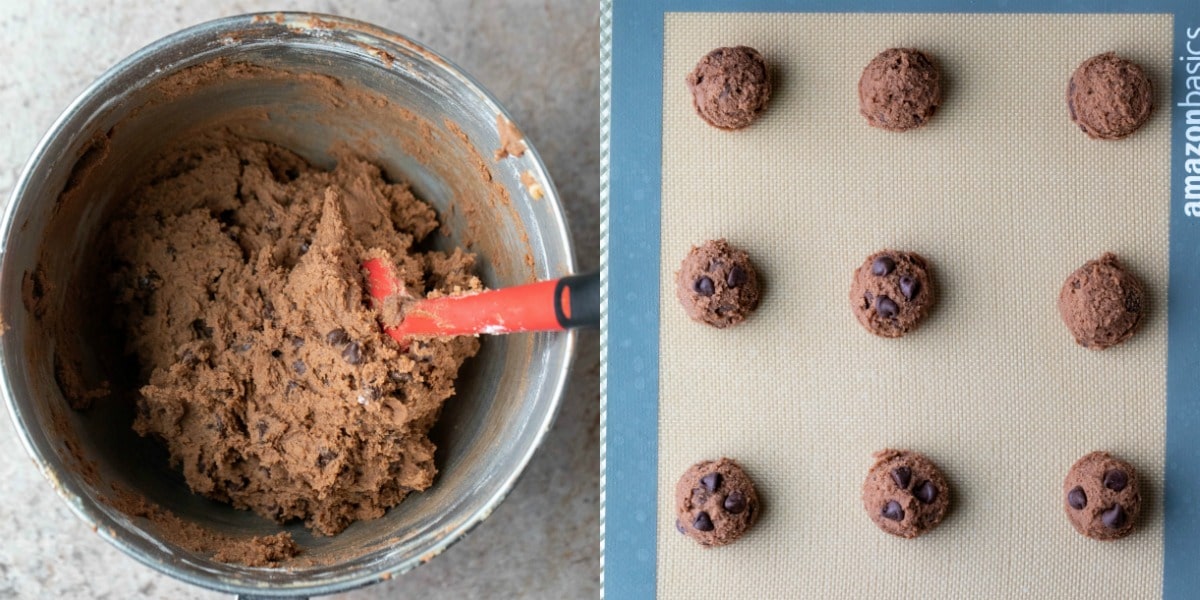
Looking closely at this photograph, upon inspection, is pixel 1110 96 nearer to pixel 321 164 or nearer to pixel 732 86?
pixel 732 86

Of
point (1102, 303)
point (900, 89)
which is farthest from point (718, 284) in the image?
point (1102, 303)

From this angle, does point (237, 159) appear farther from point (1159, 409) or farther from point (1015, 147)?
point (1159, 409)

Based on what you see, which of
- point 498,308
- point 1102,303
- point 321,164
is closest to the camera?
point 1102,303

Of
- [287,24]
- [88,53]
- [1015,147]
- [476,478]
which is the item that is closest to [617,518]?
[476,478]

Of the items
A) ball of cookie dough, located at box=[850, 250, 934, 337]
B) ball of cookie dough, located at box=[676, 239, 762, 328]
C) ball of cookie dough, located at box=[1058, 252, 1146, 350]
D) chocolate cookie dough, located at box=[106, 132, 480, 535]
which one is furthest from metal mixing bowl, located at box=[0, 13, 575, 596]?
ball of cookie dough, located at box=[1058, 252, 1146, 350]

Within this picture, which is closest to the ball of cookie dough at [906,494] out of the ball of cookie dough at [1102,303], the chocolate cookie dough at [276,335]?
the ball of cookie dough at [1102,303]

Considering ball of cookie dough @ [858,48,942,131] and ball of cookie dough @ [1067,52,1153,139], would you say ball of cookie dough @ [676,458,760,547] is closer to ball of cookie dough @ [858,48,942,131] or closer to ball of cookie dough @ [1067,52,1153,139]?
ball of cookie dough @ [858,48,942,131]
